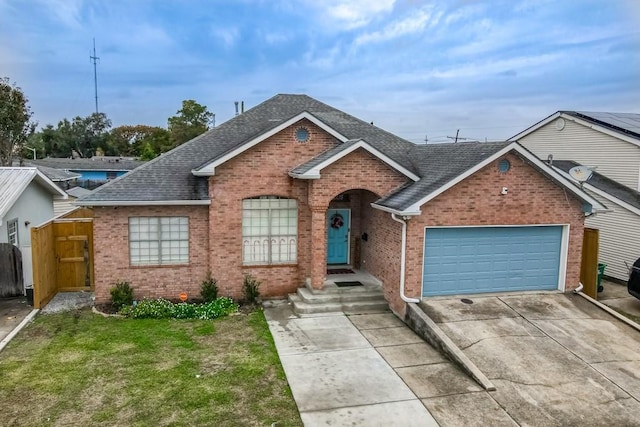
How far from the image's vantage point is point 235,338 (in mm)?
10625

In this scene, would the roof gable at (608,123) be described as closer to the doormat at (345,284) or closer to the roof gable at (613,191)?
the roof gable at (613,191)

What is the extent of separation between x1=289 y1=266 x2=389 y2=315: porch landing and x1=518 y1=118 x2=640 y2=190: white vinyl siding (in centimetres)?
1130

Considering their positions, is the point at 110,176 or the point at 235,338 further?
the point at 110,176

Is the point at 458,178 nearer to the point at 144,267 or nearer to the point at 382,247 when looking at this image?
the point at 382,247

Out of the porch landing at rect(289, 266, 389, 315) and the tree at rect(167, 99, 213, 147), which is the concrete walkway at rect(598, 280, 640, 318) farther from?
the tree at rect(167, 99, 213, 147)

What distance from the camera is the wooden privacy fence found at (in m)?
12.9

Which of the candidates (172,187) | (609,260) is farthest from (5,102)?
(609,260)

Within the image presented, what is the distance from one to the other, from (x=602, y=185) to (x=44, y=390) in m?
18.5

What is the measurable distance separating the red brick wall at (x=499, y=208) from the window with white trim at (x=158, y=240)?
20.2ft

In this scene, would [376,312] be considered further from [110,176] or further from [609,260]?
[110,176]

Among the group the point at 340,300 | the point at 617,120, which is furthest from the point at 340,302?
the point at 617,120

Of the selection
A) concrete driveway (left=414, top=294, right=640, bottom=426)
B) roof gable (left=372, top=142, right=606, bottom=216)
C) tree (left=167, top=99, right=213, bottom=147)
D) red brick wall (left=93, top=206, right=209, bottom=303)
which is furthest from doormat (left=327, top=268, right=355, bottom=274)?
tree (left=167, top=99, right=213, bottom=147)

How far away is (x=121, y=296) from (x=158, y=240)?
5.85 feet

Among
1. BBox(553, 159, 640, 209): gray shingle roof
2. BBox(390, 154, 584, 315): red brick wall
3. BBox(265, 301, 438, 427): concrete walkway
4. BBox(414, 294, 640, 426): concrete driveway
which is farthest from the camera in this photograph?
BBox(553, 159, 640, 209): gray shingle roof
